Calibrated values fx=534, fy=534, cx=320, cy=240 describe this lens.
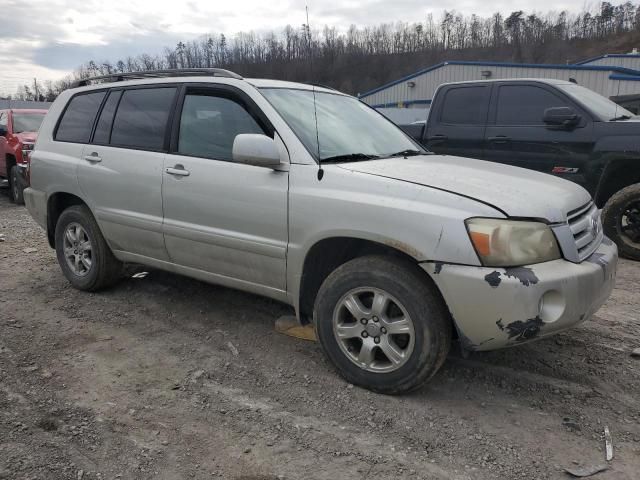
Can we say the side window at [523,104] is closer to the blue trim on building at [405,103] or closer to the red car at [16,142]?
the red car at [16,142]

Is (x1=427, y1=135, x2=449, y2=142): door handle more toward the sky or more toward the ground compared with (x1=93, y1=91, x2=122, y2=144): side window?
more toward the ground

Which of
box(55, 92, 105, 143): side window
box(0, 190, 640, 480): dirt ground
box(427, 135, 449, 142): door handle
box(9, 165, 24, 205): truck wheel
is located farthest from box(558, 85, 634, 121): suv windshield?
box(9, 165, 24, 205): truck wheel

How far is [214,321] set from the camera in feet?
13.6

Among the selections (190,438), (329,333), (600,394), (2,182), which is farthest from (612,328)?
(2,182)

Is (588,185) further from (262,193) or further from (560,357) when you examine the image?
(262,193)

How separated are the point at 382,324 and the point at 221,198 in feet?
4.43

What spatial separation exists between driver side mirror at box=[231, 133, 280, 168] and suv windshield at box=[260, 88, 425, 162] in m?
0.23

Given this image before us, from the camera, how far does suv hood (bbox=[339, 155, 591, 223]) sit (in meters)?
2.73

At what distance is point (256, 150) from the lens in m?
3.12

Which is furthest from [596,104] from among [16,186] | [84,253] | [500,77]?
[500,77]

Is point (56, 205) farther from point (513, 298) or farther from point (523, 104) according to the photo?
point (523, 104)

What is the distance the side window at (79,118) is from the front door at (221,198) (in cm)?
114

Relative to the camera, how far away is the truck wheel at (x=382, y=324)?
2.77 meters

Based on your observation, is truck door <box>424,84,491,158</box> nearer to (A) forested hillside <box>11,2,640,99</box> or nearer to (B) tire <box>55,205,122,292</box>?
(B) tire <box>55,205,122,292</box>
